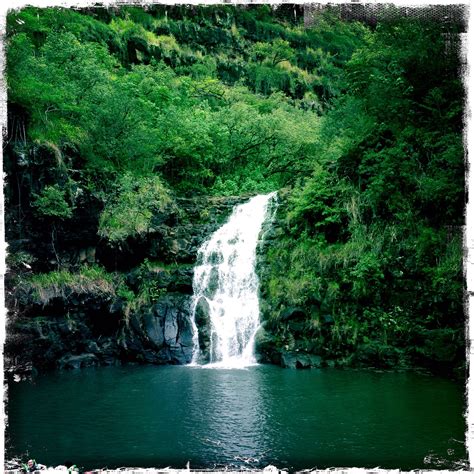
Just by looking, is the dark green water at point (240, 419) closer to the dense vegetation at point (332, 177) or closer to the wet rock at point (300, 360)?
the wet rock at point (300, 360)

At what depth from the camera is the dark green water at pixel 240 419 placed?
9.30 meters

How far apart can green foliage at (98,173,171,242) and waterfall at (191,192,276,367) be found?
2.58 m

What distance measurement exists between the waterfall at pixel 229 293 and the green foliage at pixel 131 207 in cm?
258

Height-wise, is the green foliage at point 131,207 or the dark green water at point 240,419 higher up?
the green foliage at point 131,207

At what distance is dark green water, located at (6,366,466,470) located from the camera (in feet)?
30.5

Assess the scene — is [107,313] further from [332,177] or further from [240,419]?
[332,177]

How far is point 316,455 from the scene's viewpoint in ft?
30.4

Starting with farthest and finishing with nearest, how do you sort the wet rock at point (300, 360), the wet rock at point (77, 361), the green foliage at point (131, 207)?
the green foliage at point (131, 207) < the wet rock at point (77, 361) < the wet rock at point (300, 360)

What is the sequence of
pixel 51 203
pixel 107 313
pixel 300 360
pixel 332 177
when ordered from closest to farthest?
pixel 300 360 < pixel 51 203 < pixel 107 313 < pixel 332 177

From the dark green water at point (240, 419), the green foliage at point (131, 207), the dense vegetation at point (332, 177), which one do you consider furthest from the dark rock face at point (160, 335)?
the green foliage at point (131, 207)

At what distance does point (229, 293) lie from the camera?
2027cm

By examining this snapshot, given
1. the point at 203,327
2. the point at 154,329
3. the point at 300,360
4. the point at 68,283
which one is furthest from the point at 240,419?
the point at 68,283

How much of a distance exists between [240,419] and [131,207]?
11787mm

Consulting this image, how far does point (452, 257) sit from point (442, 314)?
5.81 feet
